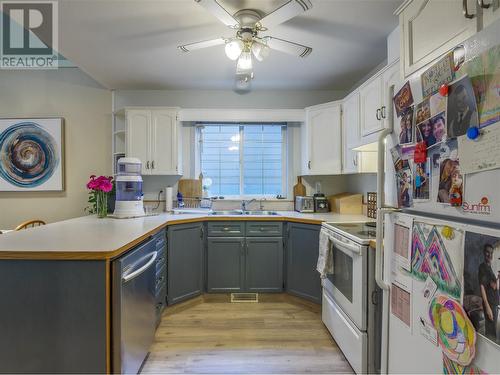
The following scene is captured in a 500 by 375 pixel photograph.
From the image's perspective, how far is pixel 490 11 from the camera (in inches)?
30.8

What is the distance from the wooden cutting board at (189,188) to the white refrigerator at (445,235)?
250cm

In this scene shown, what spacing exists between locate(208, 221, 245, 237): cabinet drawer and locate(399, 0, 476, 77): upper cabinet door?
80.6 inches

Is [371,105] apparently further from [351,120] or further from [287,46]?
[287,46]

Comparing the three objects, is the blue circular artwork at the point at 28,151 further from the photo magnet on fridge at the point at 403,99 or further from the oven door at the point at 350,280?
the photo magnet on fridge at the point at 403,99

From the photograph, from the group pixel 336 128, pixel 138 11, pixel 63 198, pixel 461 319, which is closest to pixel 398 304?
pixel 461 319

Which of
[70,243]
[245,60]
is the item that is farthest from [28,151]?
[245,60]

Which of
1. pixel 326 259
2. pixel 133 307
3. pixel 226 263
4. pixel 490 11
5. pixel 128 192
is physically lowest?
pixel 226 263

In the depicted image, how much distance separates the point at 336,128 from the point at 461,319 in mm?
2319

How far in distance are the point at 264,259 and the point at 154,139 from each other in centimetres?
190

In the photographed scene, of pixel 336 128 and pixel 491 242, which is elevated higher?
pixel 336 128

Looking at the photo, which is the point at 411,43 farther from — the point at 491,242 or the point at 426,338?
the point at 426,338

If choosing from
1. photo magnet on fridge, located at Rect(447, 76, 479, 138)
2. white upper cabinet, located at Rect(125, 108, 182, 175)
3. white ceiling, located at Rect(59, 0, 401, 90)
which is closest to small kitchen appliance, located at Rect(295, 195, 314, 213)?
white ceiling, located at Rect(59, 0, 401, 90)

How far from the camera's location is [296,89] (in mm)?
3393

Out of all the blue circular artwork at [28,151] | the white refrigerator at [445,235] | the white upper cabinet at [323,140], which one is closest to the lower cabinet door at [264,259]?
the white upper cabinet at [323,140]
